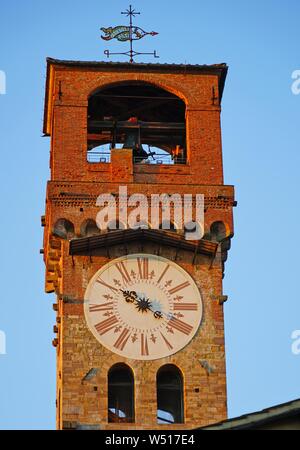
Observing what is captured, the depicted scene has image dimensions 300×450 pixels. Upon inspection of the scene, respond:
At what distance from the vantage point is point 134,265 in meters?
42.2

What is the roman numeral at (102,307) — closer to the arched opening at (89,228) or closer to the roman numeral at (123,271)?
the roman numeral at (123,271)

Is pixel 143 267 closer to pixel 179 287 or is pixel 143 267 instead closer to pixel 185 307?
pixel 179 287

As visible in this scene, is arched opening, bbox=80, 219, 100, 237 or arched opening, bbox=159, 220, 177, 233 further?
arched opening, bbox=159, 220, 177, 233

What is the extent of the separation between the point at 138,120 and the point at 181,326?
26.2 feet

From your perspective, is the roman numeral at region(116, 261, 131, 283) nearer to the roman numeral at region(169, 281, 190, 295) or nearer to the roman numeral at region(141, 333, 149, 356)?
the roman numeral at region(169, 281, 190, 295)

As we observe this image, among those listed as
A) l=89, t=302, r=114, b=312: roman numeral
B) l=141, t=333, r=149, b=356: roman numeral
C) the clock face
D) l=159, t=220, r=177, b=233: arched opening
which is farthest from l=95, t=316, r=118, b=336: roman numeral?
l=159, t=220, r=177, b=233: arched opening

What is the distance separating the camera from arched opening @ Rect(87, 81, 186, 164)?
4556cm

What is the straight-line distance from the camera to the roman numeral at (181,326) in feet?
136

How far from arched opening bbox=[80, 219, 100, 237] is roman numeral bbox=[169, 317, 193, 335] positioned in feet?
10.2

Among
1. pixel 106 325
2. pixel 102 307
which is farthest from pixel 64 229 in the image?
pixel 106 325
